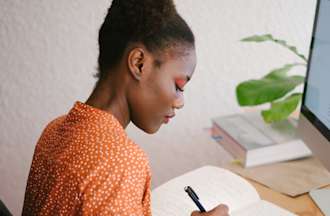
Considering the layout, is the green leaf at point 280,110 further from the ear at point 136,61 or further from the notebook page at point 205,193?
the ear at point 136,61

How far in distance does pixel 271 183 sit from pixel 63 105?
0.60 m

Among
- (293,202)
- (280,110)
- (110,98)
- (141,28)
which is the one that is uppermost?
(141,28)

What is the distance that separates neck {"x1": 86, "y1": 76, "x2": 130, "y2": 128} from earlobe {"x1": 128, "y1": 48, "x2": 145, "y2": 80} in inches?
1.3

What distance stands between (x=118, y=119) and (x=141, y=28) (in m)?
0.14

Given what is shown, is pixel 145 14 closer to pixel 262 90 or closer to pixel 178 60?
pixel 178 60

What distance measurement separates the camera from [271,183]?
35.4 inches

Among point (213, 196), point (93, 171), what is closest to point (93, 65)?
point (213, 196)

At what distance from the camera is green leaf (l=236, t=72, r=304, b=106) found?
0.97m

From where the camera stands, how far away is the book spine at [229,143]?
37.7 inches

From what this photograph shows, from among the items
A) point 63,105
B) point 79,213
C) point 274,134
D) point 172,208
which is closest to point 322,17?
point 274,134

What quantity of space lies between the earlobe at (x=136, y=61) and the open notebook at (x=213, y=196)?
26 cm

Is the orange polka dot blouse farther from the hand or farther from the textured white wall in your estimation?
the textured white wall

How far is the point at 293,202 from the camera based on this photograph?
0.85 metres

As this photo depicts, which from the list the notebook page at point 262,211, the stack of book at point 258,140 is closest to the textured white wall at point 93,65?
the stack of book at point 258,140
